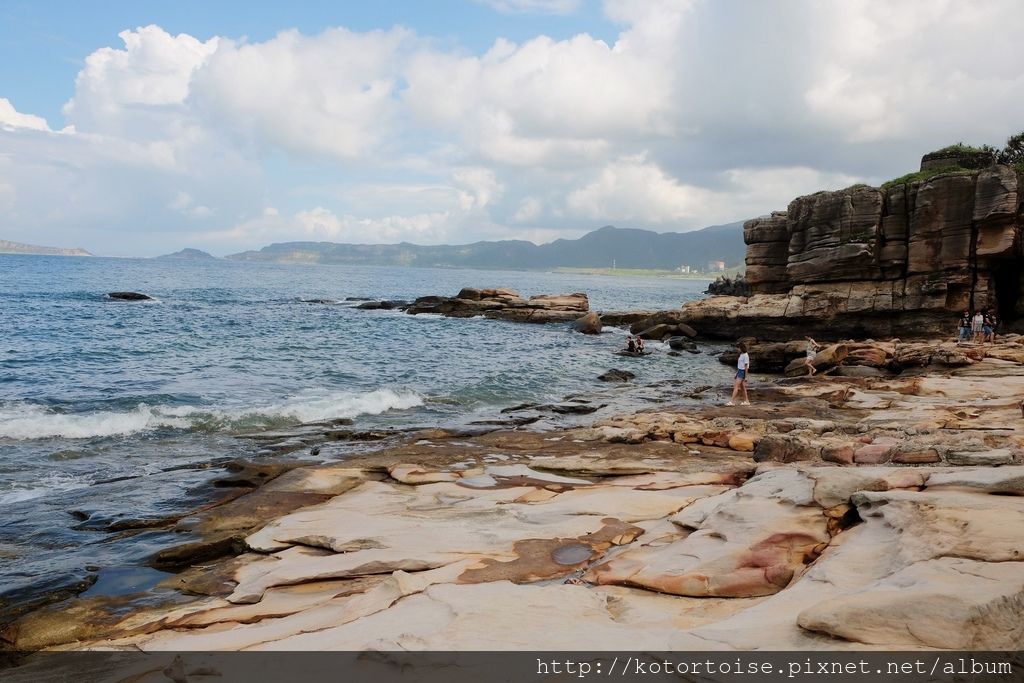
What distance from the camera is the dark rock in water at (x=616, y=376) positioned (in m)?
30.7

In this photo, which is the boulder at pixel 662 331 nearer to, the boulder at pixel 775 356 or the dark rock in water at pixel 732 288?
the boulder at pixel 775 356

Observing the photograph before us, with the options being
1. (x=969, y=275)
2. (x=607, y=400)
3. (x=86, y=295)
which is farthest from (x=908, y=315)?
(x=86, y=295)

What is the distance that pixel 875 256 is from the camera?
39.5 metres

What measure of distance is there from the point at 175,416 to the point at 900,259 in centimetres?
4005

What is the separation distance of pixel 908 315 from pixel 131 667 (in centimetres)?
4359

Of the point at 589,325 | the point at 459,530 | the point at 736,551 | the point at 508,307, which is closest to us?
the point at 736,551

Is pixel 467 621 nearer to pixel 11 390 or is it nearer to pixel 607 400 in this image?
pixel 607 400

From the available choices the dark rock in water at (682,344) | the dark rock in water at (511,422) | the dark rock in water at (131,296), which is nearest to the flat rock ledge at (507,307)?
the dark rock in water at (682,344)

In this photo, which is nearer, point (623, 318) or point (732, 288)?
point (623, 318)

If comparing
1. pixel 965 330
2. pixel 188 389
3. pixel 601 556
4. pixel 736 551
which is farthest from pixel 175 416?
pixel 965 330

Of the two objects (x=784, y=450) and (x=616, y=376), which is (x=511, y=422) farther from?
(x=616, y=376)

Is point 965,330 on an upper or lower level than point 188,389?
upper

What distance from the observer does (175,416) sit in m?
19.8

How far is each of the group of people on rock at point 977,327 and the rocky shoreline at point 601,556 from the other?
2265 cm
